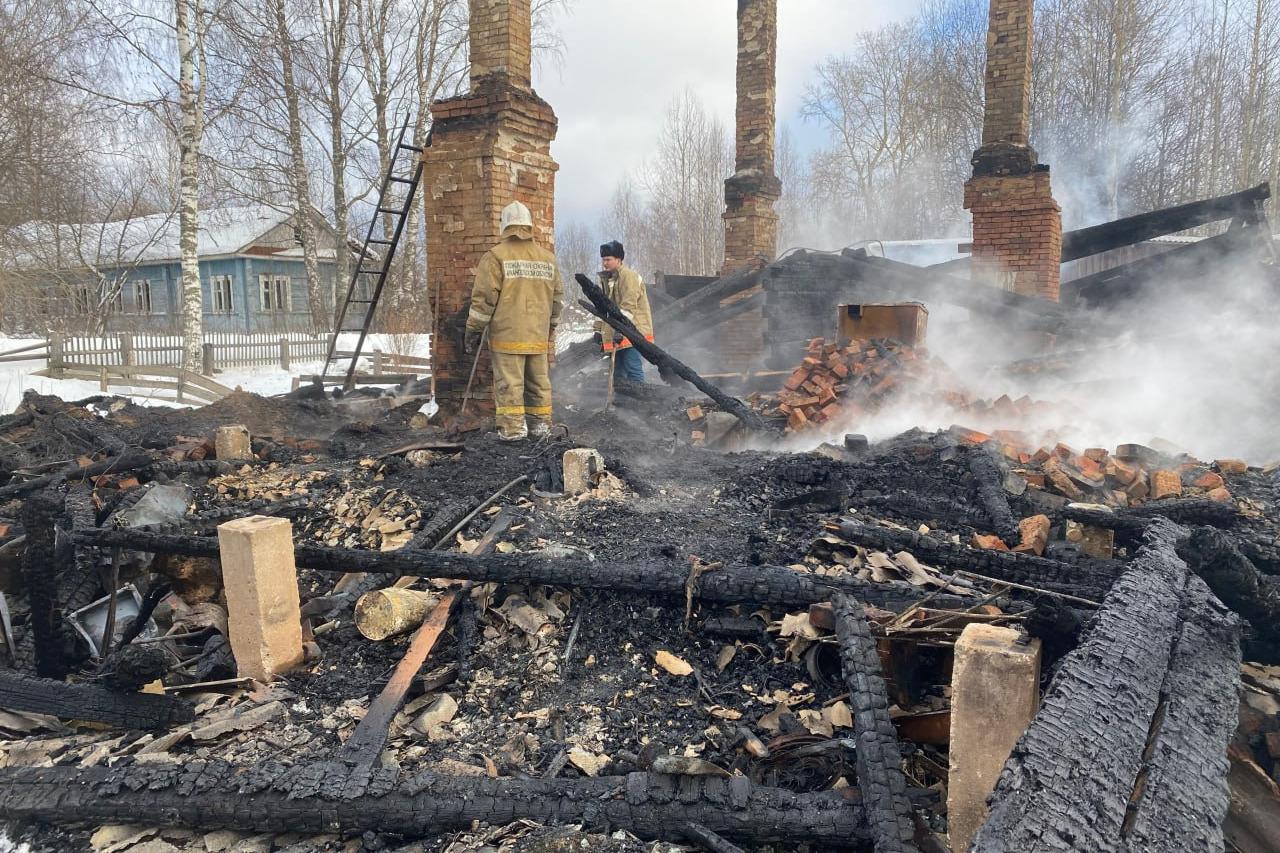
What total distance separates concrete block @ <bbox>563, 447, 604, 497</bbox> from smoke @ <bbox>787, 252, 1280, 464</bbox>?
2734mm

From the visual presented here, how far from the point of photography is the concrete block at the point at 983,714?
1965 millimetres

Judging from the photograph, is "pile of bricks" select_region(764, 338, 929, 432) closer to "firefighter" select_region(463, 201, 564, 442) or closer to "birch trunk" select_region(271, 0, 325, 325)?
"firefighter" select_region(463, 201, 564, 442)

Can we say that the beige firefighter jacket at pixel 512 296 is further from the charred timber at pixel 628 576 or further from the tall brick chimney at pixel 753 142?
the tall brick chimney at pixel 753 142

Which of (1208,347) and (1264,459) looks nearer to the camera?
(1264,459)

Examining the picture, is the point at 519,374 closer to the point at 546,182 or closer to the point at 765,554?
the point at 546,182

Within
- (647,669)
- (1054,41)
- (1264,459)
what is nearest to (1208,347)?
(1264,459)

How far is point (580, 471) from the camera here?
5.04 meters

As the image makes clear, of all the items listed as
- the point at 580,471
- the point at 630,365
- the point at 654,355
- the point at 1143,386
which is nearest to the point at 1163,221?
the point at 1143,386

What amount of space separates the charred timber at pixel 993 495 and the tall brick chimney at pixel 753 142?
27.2ft

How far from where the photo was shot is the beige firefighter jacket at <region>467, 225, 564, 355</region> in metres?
6.51

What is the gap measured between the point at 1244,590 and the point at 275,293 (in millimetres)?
34706

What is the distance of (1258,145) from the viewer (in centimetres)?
2628

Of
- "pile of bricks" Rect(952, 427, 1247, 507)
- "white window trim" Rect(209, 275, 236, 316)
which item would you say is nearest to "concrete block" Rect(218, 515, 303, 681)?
"pile of bricks" Rect(952, 427, 1247, 507)

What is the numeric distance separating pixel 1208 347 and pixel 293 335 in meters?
21.1
